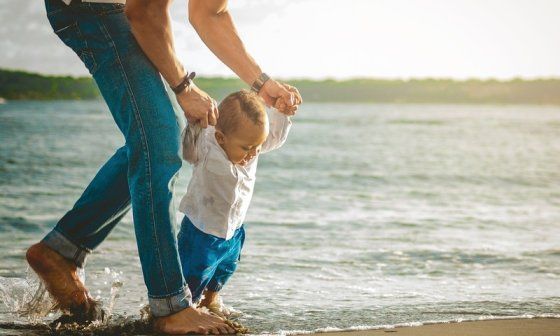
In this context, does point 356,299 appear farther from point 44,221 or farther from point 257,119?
point 44,221

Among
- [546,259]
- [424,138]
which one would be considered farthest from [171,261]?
[424,138]

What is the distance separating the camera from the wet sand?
11.3 feet

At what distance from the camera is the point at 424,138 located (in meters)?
31.3

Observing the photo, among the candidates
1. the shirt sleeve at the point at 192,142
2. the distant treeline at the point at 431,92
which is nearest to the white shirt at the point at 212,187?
the shirt sleeve at the point at 192,142

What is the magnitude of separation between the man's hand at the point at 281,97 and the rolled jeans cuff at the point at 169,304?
0.94 metres

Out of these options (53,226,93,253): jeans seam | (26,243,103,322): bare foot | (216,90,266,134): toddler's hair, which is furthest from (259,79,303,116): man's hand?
(26,243,103,322): bare foot

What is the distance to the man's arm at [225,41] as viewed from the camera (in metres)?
3.44

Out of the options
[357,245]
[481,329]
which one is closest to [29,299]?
[481,329]

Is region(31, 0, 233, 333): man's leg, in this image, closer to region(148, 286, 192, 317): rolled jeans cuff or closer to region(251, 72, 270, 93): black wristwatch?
region(148, 286, 192, 317): rolled jeans cuff

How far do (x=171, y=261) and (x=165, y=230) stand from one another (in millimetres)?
131

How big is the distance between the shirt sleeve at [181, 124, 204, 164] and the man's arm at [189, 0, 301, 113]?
1.24 feet

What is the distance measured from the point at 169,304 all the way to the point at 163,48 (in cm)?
105

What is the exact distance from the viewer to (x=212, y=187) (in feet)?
11.1

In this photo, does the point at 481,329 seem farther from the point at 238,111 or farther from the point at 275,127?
the point at 238,111
